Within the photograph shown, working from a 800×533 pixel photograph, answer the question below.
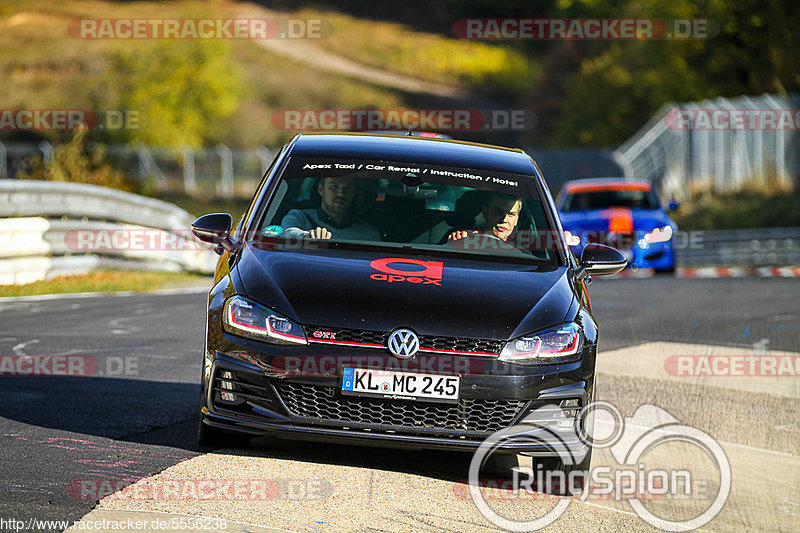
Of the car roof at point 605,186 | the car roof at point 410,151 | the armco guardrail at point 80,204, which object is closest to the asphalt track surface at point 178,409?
the armco guardrail at point 80,204

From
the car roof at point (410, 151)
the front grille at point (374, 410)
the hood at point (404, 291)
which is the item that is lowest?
the front grille at point (374, 410)

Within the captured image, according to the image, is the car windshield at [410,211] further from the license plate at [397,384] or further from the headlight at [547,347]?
the license plate at [397,384]

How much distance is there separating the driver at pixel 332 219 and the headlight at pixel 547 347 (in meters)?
1.24

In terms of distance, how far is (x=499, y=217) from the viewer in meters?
7.25

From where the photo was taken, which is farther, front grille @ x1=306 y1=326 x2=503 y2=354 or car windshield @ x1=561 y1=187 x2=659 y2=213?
car windshield @ x1=561 y1=187 x2=659 y2=213

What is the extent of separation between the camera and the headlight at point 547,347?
5.99 m

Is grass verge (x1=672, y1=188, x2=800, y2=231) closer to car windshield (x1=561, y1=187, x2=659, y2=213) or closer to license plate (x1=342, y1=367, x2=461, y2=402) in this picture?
car windshield (x1=561, y1=187, x2=659, y2=213)

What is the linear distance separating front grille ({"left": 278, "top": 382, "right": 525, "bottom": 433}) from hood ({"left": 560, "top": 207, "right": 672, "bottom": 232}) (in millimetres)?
15604

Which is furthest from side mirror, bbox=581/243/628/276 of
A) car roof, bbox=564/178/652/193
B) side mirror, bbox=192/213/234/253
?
car roof, bbox=564/178/652/193

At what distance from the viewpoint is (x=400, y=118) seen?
6975 centimetres

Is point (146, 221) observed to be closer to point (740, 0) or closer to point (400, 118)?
point (740, 0)

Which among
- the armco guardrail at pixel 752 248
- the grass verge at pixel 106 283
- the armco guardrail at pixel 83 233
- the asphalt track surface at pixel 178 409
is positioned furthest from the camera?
the armco guardrail at pixel 752 248

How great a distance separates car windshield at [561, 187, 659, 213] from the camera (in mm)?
→ 22156

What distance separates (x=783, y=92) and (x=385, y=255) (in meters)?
31.7
